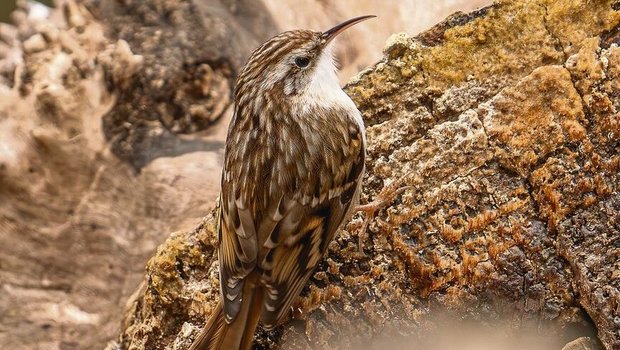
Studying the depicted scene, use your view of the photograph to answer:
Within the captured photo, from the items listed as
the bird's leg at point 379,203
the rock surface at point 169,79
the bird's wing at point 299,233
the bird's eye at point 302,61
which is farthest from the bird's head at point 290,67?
the rock surface at point 169,79

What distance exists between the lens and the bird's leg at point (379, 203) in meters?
2.30

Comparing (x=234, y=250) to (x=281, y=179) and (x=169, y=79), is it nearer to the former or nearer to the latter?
(x=281, y=179)

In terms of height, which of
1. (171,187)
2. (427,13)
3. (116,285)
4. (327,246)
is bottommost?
(116,285)

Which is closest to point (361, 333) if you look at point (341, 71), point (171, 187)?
point (171, 187)

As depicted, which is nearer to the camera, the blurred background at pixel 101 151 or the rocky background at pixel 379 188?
the rocky background at pixel 379 188

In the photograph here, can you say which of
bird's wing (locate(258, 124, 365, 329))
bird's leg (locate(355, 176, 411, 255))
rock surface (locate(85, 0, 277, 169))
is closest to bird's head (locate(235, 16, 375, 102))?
bird's wing (locate(258, 124, 365, 329))

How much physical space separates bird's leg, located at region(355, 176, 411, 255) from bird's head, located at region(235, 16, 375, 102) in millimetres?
443

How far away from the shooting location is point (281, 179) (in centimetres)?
243

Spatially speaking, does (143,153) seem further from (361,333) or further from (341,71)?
(361,333)

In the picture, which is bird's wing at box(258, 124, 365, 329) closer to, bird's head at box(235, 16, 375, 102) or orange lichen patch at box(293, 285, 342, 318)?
orange lichen patch at box(293, 285, 342, 318)

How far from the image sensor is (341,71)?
3.69 meters

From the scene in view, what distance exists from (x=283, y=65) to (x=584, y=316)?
3.73 ft

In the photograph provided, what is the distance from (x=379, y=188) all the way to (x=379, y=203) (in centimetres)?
12

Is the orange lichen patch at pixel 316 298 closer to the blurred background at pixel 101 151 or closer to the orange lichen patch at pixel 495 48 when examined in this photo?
the orange lichen patch at pixel 495 48
